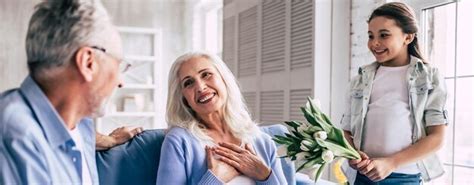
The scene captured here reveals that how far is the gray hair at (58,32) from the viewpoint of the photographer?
905 mm

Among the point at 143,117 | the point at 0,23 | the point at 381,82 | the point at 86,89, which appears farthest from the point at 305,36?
the point at 0,23

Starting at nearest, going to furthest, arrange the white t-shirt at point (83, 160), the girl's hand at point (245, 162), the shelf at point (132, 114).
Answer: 1. the white t-shirt at point (83, 160)
2. the girl's hand at point (245, 162)
3. the shelf at point (132, 114)

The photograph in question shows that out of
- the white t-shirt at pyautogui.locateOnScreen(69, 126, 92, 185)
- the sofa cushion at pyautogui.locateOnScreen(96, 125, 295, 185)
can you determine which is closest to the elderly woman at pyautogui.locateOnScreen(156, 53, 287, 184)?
the sofa cushion at pyautogui.locateOnScreen(96, 125, 295, 185)

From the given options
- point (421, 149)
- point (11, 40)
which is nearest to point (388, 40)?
point (421, 149)

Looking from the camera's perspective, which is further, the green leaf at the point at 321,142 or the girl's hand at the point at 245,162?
the girl's hand at the point at 245,162

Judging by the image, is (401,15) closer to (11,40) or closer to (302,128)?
(302,128)

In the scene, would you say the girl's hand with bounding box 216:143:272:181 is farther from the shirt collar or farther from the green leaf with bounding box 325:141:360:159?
the shirt collar

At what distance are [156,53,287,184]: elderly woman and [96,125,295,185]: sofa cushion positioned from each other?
0.33ft

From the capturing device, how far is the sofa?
1.86 meters

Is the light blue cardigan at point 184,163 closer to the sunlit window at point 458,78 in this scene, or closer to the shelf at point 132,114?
the sunlit window at point 458,78

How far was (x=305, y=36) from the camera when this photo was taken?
10.4ft

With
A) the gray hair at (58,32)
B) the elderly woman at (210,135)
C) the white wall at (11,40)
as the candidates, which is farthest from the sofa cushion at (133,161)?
Answer: the white wall at (11,40)

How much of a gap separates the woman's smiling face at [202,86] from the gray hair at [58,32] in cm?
105

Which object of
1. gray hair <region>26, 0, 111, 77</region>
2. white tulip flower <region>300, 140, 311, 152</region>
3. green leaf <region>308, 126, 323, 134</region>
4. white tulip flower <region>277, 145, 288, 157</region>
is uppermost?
gray hair <region>26, 0, 111, 77</region>
